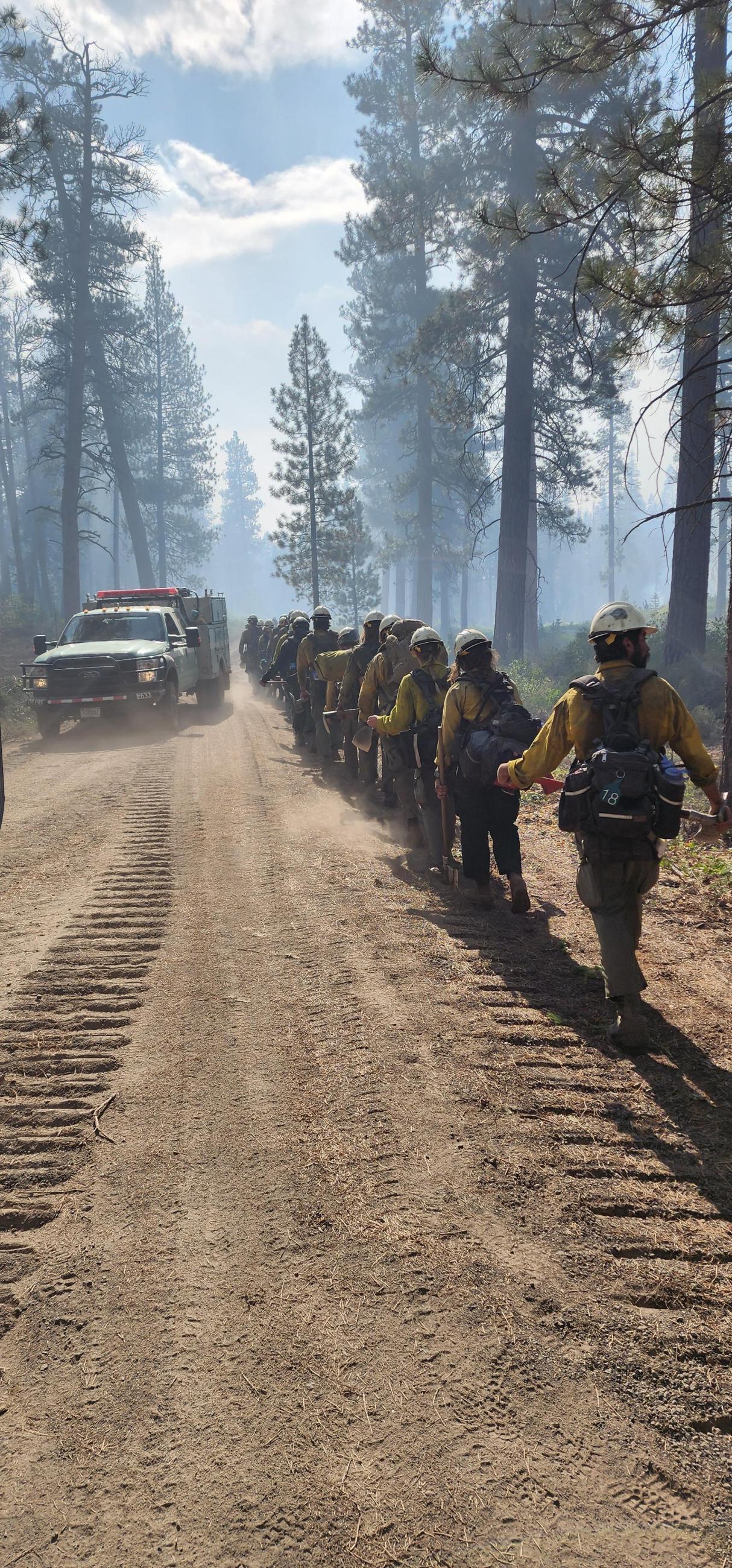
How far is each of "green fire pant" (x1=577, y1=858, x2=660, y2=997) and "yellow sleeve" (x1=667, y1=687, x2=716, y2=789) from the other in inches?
19.0

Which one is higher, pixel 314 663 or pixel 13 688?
pixel 314 663

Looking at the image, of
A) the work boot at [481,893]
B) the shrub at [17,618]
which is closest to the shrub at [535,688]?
the work boot at [481,893]

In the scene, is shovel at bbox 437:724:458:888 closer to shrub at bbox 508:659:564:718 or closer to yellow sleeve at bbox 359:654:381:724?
yellow sleeve at bbox 359:654:381:724

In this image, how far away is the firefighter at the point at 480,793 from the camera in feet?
21.1

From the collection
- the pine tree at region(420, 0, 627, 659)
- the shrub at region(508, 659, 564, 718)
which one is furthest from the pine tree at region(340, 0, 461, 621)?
the shrub at region(508, 659, 564, 718)

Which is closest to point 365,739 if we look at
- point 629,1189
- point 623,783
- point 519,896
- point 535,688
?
point 519,896

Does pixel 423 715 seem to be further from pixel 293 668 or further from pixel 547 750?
pixel 293 668

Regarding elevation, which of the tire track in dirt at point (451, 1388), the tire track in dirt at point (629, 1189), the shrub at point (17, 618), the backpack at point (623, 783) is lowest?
the tire track in dirt at point (629, 1189)

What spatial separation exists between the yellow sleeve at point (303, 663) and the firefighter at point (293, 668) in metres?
0.68

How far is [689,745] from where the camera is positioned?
169 inches

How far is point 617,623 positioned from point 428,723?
3527 mm

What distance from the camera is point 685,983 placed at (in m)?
5.02

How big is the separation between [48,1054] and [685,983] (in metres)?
3.34

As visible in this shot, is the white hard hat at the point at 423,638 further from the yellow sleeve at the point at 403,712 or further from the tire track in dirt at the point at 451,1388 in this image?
the tire track in dirt at the point at 451,1388
